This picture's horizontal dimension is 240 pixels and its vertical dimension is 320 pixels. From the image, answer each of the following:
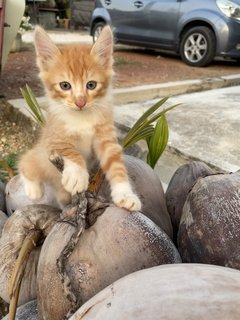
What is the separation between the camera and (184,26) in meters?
7.05

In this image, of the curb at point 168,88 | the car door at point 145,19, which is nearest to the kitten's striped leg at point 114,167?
the curb at point 168,88

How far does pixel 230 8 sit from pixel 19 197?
6.01 metres

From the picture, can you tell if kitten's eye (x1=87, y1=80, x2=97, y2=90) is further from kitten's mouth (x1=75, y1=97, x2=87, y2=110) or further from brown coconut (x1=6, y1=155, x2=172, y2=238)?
brown coconut (x1=6, y1=155, x2=172, y2=238)

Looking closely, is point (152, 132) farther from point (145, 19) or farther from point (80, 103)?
point (145, 19)

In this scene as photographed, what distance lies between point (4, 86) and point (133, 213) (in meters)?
4.52

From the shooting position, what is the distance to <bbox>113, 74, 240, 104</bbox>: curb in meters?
4.90

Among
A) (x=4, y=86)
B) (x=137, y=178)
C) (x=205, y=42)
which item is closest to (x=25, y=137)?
(x=4, y=86)

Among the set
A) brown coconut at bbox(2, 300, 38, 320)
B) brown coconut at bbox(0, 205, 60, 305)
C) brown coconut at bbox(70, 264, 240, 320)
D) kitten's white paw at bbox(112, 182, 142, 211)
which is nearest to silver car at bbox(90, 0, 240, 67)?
kitten's white paw at bbox(112, 182, 142, 211)

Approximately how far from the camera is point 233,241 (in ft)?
3.50

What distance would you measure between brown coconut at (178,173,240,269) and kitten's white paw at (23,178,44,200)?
605mm

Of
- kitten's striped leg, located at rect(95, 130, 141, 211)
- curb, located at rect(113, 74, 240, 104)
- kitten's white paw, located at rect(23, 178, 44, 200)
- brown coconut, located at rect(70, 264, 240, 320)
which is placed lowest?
curb, located at rect(113, 74, 240, 104)

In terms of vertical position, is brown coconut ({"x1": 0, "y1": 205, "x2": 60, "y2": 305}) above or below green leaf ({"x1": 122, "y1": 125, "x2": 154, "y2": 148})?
below

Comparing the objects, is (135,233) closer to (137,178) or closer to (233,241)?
(233,241)

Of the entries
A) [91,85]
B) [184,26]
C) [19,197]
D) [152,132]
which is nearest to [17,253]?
[19,197]
